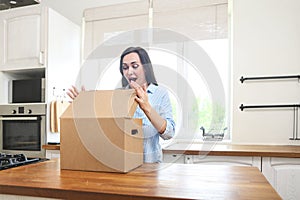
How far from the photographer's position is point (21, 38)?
244 centimetres

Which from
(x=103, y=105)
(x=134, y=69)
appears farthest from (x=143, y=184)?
(x=134, y=69)

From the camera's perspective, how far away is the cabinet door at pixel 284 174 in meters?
1.75

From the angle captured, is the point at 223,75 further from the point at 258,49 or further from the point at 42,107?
the point at 42,107

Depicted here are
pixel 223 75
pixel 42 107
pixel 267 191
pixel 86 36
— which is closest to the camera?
pixel 267 191

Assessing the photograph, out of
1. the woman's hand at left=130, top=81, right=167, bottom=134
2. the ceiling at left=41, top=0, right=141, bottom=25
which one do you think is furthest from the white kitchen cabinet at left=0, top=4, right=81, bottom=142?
the woman's hand at left=130, top=81, right=167, bottom=134

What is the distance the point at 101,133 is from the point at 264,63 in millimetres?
1850

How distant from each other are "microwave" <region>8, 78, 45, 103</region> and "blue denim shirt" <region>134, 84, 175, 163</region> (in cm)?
137

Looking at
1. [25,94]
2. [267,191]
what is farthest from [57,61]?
[267,191]

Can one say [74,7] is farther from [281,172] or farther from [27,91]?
[281,172]

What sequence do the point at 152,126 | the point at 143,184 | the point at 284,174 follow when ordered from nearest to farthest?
1. the point at 143,184
2. the point at 152,126
3. the point at 284,174

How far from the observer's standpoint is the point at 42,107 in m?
2.29

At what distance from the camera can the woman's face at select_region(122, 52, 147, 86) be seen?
1.40m

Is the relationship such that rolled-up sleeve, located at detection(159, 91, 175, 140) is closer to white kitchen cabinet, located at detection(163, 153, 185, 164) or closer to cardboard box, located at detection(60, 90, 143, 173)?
cardboard box, located at detection(60, 90, 143, 173)

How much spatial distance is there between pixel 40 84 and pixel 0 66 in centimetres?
53
